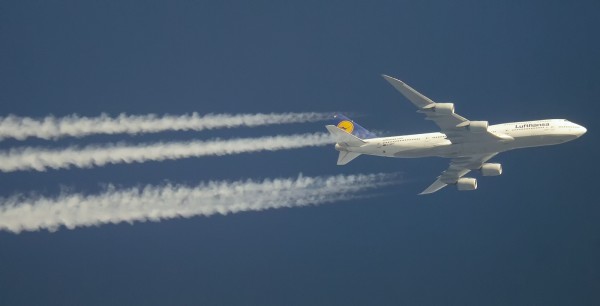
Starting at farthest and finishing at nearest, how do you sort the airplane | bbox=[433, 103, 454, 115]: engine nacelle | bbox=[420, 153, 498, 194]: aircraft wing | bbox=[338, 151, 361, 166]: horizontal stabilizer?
bbox=[420, 153, 498, 194]: aircraft wing → bbox=[338, 151, 361, 166]: horizontal stabilizer → the airplane → bbox=[433, 103, 454, 115]: engine nacelle

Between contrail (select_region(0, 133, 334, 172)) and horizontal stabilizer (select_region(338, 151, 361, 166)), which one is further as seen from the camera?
horizontal stabilizer (select_region(338, 151, 361, 166))

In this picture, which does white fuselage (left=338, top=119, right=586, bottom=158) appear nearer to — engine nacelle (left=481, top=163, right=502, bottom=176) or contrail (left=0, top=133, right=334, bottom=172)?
engine nacelle (left=481, top=163, right=502, bottom=176)

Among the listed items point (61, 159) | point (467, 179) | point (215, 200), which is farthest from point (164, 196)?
point (467, 179)

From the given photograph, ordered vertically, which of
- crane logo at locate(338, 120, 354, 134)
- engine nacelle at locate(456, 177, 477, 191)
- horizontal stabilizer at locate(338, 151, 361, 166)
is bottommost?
engine nacelle at locate(456, 177, 477, 191)

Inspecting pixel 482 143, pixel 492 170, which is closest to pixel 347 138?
pixel 482 143

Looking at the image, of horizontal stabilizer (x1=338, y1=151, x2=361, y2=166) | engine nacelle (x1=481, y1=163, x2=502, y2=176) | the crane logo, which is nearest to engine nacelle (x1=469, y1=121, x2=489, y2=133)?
engine nacelle (x1=481, y1=163, x2=502, y2=176)

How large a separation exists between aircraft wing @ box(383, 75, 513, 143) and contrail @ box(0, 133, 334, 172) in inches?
396

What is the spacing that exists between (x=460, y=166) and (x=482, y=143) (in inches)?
186

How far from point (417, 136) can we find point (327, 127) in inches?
238

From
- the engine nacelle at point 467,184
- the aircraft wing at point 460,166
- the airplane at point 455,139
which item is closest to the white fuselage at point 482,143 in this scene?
the airplane at point 455,139

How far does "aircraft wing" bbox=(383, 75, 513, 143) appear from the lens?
5303 centimetres

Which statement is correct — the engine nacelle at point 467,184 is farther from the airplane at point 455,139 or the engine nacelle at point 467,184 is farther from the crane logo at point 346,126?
the crane logo at point 346,126

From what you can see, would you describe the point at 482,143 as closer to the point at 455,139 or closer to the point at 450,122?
the point at 455,139

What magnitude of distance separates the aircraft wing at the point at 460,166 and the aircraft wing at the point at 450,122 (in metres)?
3.77
